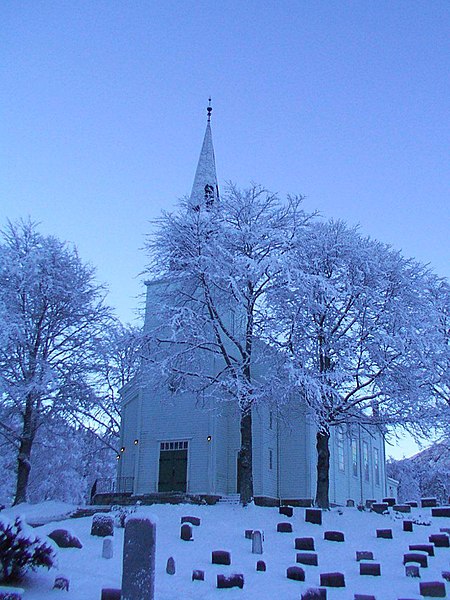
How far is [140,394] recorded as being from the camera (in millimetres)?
29844

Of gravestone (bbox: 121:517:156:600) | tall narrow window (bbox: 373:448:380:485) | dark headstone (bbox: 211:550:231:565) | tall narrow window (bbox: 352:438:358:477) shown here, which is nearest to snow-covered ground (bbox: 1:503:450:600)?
dark headstone (bbox: 211:550:231:565)

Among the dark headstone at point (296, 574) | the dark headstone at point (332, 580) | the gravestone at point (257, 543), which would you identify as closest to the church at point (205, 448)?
the gravestone at point (257, 543)

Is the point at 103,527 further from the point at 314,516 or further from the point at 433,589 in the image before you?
the point at 433,589

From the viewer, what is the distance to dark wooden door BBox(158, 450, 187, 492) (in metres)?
27.6

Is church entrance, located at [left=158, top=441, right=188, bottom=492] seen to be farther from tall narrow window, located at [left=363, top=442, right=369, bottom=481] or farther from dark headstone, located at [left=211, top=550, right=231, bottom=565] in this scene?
dark headstone, located at [left=211, top=550, right=231, bottom=565]

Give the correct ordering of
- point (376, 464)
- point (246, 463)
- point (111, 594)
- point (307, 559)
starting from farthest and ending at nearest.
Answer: point (376, 464)
point (246, 463)
point (307, 559)
point (111, 594)

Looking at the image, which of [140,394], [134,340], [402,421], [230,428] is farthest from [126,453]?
[402,421]

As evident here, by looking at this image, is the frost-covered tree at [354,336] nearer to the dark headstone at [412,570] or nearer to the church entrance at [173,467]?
the church entrance at [173,467]

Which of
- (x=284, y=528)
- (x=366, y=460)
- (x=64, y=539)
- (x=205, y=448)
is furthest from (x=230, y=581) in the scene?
(x=366, y=460)

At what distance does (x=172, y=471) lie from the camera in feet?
91.6

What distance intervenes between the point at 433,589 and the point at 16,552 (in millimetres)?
7552

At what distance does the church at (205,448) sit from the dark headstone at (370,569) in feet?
41.8

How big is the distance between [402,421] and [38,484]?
101ft

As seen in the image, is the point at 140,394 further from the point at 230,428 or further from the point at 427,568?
the point at 427,568
